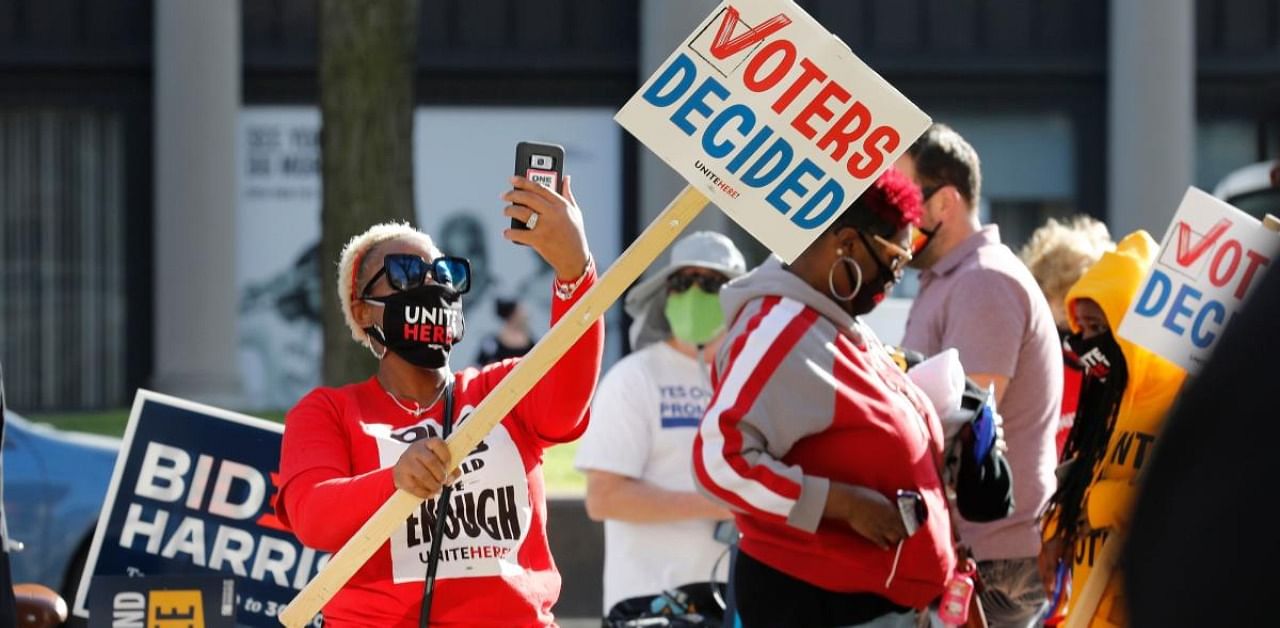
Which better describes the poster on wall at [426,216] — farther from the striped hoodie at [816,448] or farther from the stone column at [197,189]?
the striped hoodie at [816,448]

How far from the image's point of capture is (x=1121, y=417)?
4.93 m

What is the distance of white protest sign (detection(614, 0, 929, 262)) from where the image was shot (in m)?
3.68

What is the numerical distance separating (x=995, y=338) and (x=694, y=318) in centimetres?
118

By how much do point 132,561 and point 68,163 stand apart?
1388 centimetres

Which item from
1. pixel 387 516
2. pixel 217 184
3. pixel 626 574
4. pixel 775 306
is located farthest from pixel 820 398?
pixel 217 184

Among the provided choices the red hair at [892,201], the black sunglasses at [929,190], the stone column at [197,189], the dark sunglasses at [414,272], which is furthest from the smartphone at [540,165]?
the stone column at [197,189]

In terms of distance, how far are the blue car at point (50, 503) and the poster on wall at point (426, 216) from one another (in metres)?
8.57

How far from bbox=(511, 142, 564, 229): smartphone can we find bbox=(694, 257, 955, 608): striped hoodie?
2.21ft

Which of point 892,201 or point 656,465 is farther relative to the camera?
point 656,465

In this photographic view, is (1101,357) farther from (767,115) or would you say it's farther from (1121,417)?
(767,115)

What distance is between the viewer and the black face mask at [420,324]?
3.82 meters

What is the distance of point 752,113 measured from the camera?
3.70 meters

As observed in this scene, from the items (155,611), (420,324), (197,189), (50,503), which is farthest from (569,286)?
(197,189)

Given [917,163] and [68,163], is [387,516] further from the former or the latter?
[68,163]
